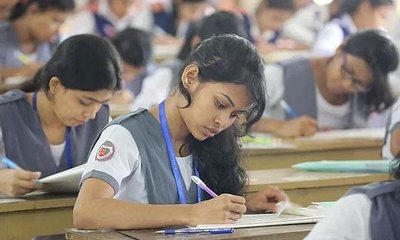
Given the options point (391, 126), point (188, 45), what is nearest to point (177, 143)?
point (391, 126)

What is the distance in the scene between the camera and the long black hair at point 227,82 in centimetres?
208

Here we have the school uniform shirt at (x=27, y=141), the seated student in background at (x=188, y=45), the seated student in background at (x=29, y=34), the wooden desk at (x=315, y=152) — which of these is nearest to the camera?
the school uniform shirt at (x=27, y=141)

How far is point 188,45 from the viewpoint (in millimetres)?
4504

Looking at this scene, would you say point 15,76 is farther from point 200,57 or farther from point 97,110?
point 200,57

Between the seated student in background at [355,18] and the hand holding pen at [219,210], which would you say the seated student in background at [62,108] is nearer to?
the hand holding pen at [219,210]

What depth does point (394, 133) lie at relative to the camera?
9.96 feet

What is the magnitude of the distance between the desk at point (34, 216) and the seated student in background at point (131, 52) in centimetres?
221

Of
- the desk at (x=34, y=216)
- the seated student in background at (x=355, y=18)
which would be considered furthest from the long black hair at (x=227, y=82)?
the seated student in background at (x=355, y=18)

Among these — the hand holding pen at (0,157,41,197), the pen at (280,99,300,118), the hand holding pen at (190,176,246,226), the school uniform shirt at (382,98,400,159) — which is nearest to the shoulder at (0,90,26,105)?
the hand holding pen at (0,157,41,197)

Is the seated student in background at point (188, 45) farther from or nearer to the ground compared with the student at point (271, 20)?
nearer to the ground

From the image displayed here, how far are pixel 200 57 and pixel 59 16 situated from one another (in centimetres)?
294

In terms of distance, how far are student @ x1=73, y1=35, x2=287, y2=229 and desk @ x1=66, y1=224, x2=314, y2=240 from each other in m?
0.03

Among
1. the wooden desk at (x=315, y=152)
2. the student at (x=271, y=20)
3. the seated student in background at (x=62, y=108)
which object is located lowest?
the wooden desk at (x=315, y=152)

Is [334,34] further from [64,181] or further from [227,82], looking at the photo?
[227,82]
